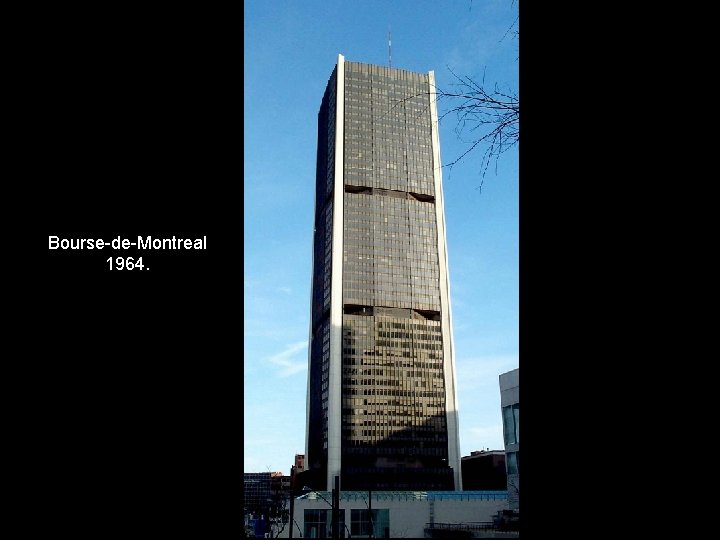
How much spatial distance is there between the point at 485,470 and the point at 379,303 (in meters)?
40.7

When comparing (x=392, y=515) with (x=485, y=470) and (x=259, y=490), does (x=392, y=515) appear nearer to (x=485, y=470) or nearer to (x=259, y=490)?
(x=485, y=470)

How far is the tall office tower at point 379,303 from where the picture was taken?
408 feet

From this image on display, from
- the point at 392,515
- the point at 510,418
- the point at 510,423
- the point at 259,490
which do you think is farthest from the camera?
the point at 259,490

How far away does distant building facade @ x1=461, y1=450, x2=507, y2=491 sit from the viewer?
4737 inches

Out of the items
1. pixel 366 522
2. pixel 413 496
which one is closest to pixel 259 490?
pixel 413 496

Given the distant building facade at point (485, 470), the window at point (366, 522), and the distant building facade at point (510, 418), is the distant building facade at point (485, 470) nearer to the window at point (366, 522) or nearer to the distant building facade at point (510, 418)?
the window at point (366, 522)

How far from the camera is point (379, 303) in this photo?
13450 centimetres

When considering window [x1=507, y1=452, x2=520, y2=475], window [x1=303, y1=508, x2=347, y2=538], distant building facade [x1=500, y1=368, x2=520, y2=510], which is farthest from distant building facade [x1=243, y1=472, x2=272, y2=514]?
distant building facade [x1=500, y1=368, x2=520, y2=510]

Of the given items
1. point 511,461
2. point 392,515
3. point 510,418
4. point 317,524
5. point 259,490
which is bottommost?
point 259,490

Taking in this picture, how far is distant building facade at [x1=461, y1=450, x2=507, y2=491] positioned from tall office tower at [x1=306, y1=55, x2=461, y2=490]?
6.82 metres

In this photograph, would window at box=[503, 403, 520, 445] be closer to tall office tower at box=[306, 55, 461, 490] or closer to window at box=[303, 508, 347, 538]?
window at box=[303, 508, 347, 538]
